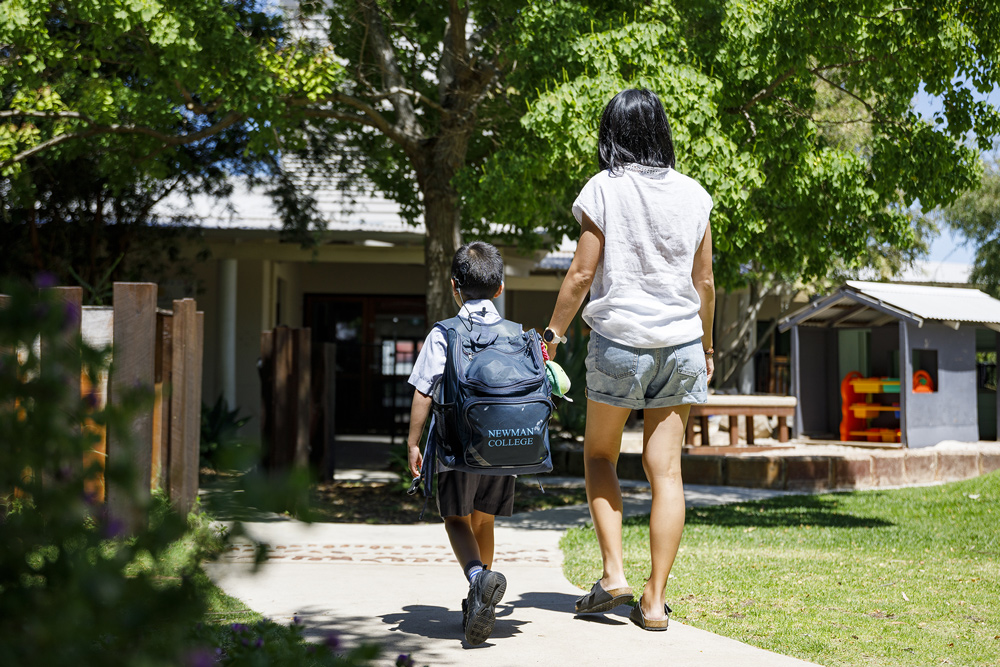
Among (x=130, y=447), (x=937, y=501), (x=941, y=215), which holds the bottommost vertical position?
(x=937, y=501)

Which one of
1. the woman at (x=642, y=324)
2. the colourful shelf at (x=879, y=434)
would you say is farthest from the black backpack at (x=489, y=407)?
the colourful shelf at (x=879, y=434)

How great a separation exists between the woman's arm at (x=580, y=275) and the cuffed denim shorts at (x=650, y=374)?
6.8 inches

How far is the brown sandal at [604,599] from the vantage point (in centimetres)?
357

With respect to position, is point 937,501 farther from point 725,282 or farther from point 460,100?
point 460,100

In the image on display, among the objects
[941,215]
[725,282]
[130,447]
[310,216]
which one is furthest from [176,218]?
[941,215]

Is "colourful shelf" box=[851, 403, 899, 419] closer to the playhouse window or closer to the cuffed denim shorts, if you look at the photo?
the playhouse window

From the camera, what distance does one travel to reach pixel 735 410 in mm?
11688

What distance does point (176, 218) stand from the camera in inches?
472

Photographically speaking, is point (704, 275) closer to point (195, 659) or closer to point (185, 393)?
point (195, 659)

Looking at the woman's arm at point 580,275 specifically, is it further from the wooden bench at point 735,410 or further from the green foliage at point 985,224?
the green foliage at point 985,224

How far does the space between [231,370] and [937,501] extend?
8.96 meters

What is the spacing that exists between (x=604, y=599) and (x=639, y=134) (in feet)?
6.01

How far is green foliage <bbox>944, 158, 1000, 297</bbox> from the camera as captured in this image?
77.2 feet

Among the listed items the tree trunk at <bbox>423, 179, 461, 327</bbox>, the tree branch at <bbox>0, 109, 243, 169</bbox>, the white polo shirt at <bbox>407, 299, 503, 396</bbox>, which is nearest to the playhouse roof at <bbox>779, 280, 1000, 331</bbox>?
the tree trunk at <bbox>423, 179, 461, 327</bbox>
